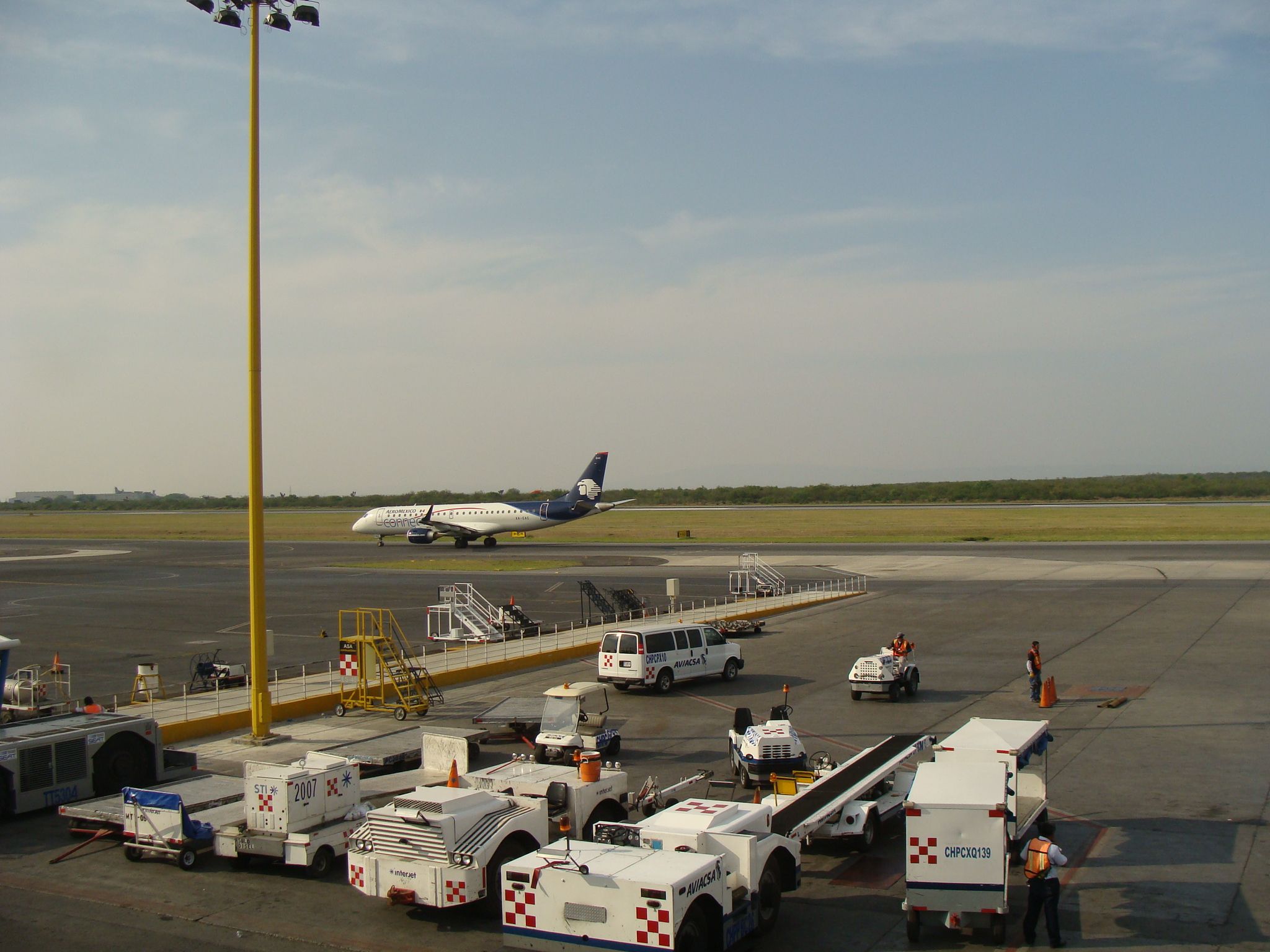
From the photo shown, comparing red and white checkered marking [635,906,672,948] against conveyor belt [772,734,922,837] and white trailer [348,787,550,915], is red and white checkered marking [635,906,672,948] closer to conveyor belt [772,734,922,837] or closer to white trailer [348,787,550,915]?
white trailer [348,787,550,915]

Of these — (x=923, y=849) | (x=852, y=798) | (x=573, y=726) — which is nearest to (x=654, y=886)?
(x=923, y=849)

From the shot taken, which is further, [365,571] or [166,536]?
[166,536]

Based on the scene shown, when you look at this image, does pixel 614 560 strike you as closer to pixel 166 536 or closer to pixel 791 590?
pixel 791 590

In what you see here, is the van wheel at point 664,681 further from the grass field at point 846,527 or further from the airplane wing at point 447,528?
the airplane wing at point 447,528

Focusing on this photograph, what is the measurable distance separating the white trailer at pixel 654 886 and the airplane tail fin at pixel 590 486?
3539 inches

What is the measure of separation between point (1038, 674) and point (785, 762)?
11.1 m

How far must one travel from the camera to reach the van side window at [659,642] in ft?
96.1

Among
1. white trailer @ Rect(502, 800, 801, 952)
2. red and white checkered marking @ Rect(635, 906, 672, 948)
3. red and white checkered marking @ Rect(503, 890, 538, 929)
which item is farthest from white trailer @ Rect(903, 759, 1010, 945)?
red and white checkered marking @ Rect(503, 890, 538, 929)

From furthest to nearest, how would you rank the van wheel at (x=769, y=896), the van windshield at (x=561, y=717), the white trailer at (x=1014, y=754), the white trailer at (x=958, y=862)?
the van windshield at (x=561, y=717), the white trailer at (x=1014, y=754), the van wheel at (x=769, y=896), the white trailer at (x=958, y=862)

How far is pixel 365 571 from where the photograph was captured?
Answer: 243 ft

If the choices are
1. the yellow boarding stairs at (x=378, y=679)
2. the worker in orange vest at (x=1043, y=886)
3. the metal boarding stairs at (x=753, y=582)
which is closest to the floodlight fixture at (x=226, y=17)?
the yellow boarding stairs at (x=378, y=679)

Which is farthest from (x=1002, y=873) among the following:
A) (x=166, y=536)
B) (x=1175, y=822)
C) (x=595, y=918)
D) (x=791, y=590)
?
(x=166, y=536)

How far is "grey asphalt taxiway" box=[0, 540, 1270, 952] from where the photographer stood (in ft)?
41.9

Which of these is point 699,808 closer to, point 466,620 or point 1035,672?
point 1035,672
